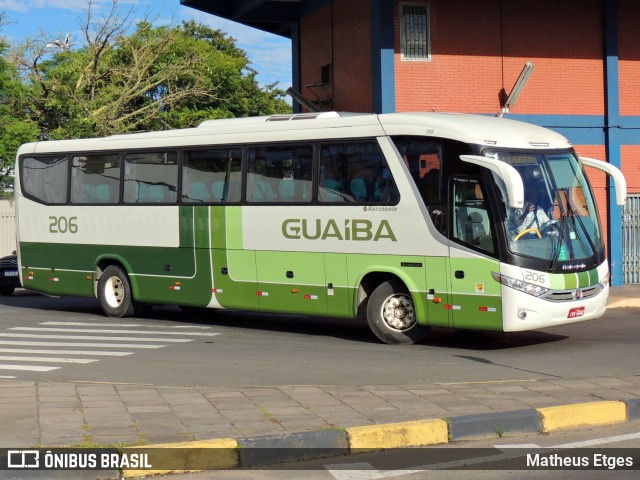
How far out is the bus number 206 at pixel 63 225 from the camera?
19.9 meters

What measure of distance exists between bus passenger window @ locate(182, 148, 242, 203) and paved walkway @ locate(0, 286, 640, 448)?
6583 mm

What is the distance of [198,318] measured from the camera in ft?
64.8

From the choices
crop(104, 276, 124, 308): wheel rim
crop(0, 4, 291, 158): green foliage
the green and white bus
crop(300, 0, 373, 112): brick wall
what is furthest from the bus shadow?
crop(0, 4, 291, 158): green foliage

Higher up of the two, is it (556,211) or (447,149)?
(447,149)

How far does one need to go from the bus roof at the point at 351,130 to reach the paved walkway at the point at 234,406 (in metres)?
4.22

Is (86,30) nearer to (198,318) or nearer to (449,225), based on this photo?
(198,318)

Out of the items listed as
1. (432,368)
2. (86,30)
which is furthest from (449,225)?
(86,30)

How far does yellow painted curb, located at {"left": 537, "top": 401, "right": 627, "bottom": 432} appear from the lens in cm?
910

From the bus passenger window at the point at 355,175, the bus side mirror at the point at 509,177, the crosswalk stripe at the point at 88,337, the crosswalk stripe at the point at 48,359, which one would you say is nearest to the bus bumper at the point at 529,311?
the bus side mirror at the point at 509,177

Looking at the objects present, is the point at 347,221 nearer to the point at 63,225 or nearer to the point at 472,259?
the point at 472,259

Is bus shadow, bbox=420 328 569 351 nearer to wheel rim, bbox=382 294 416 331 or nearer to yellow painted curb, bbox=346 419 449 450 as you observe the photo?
wheel rim, bbox=382 294 416 331

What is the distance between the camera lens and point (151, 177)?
18.6 meters

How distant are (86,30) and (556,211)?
26.2m

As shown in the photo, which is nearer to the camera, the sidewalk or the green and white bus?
the sidewalk
